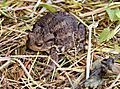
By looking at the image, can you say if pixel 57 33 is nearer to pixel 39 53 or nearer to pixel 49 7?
pixel 39 53

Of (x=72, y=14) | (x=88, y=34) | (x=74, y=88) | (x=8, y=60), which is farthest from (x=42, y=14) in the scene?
(x=74, y=88)

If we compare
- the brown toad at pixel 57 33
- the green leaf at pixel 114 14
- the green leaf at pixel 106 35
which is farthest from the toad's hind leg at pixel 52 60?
the green leaf at pixel 114 14

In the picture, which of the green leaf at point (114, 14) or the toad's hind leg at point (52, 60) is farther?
the green leaf at point (114, 14)

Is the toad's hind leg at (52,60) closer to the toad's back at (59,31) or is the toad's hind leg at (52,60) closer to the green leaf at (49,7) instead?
the toad's back at (59,31)

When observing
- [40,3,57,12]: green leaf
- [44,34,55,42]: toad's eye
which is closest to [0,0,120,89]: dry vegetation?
[40,3,57,12]: green leaf

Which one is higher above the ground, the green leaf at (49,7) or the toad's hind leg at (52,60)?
the green leaf at (49,7)

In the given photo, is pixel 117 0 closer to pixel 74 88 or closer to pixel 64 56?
pixel 64 56

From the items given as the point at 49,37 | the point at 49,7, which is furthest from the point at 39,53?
the point at 49,7
